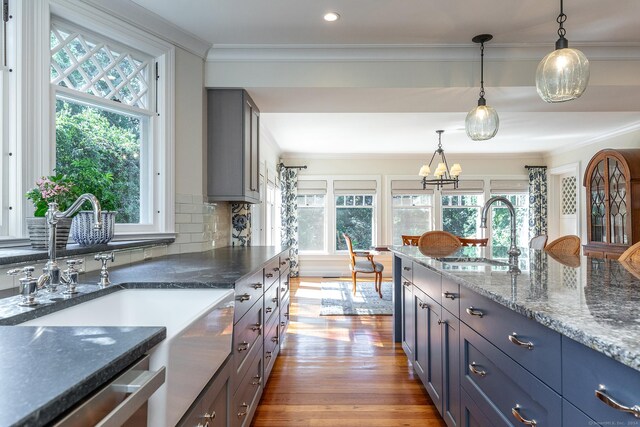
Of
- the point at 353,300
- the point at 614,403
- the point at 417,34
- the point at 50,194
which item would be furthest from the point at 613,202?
the point at 50,194

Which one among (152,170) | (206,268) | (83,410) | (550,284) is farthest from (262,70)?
(83,410)

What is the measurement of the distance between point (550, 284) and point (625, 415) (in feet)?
2.18

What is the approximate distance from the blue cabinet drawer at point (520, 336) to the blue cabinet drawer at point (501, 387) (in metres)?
0.03

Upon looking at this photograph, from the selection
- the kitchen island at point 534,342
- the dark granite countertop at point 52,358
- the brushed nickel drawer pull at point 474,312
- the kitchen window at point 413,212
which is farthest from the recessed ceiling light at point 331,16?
the kitchen window at point 413,212

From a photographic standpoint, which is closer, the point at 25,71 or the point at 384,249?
the point at 25,71

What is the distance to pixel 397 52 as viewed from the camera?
298 cm

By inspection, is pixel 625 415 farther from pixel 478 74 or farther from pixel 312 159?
pixel 312 159

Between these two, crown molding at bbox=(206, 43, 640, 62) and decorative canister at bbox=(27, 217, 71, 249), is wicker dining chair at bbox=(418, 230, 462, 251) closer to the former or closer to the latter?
crown molding at bbox=(206, 43, 640, 62)

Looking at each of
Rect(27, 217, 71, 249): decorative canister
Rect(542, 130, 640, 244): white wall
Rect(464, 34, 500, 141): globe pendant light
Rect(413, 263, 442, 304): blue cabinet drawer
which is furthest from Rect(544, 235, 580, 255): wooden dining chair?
Rect(542, 130, 640, 244): white wall

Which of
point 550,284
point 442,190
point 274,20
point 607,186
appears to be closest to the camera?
point 550,284

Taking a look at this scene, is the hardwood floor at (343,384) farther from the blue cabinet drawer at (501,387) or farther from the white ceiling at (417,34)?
the white ceiling at (417,34)

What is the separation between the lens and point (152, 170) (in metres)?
2.61

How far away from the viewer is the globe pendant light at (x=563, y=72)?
69.7 inches

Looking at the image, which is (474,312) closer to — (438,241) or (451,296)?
(451,296)
